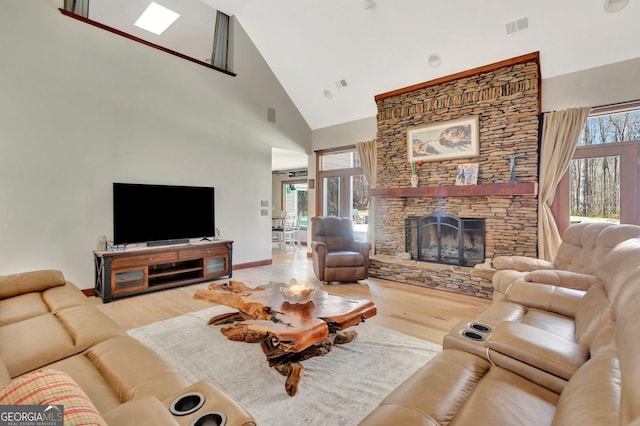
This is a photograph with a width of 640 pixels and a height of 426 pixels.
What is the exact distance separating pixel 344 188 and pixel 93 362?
576cm

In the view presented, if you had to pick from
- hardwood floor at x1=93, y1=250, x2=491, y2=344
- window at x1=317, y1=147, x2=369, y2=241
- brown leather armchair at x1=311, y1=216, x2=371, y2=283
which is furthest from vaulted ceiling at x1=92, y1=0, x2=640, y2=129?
hardwood floor at x1=93, y1=250, x2=491, y2=344

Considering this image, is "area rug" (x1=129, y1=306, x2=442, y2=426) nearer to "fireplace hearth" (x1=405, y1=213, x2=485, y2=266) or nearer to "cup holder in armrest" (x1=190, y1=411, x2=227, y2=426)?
"cup holder in armrest" (x1=190, y1=411, x2=227, y2=426)

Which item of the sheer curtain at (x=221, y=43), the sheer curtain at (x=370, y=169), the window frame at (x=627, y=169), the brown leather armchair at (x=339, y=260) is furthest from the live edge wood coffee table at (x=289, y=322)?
the sheer curtain at (x=221, y=43)

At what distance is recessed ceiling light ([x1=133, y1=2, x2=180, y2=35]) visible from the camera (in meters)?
4.51

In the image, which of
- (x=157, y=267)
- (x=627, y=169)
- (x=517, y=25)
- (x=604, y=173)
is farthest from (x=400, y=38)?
(x=157, y=267)

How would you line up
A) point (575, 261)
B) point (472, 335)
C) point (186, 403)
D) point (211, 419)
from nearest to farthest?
point (211, 419) < point (186, 403) < point (472, 335) < point (575, 261)

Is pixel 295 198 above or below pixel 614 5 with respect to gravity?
below

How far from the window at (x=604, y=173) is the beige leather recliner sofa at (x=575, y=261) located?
1.44m

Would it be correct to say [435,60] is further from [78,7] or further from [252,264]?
[78,7]

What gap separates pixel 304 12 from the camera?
476 centimetres

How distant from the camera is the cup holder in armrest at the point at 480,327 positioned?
1786mm

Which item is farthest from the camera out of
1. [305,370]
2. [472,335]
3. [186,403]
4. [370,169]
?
[370,169]

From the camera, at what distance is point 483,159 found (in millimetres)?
4582

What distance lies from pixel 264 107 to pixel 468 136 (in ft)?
12.5
